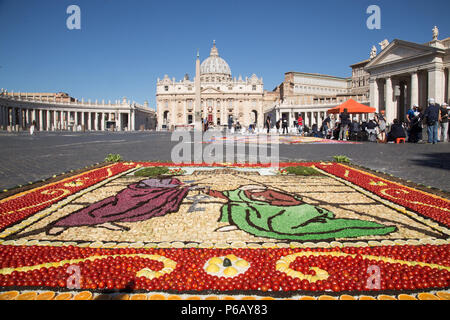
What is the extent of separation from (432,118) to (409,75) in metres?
16.4

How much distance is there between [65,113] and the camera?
7744cm

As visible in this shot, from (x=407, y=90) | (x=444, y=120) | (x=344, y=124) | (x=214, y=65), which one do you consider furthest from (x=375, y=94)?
(x=214, y=65)

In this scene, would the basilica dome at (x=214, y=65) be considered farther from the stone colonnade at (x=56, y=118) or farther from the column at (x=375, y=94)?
the column at (x=375, y=94)

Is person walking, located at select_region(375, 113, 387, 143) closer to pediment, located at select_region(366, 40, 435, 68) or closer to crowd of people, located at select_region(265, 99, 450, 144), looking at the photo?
crowd of people, located at select_region(265, 99, 450, 144)

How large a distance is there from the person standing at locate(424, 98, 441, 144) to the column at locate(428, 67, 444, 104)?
11963 mm

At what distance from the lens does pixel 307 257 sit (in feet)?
8.39

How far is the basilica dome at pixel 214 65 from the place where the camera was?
4530 inches

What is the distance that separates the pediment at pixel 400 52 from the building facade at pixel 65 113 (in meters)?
52.4

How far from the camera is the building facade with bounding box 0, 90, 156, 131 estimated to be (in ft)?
193

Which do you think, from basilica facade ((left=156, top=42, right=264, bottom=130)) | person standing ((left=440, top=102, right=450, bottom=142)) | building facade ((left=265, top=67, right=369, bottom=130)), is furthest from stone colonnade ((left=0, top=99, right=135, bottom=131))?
person standing ((left=440, top=102, right=450, bottom=142))

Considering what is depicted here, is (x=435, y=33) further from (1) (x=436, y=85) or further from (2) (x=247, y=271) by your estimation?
(2) (x=247, y=271)

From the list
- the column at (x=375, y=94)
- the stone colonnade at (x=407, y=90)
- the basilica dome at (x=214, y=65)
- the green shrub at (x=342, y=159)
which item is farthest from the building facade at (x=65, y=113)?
the green shrub at (x=342, y=159)
